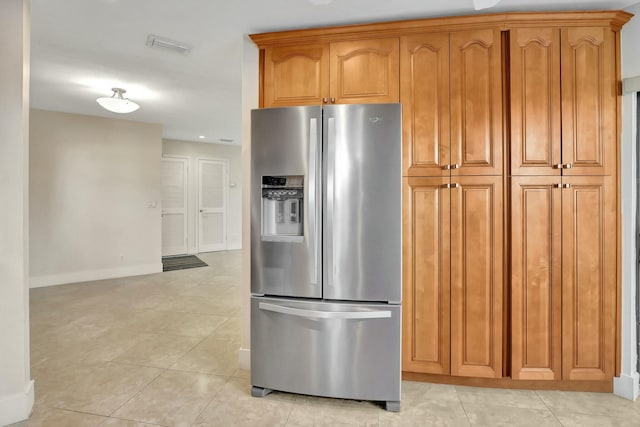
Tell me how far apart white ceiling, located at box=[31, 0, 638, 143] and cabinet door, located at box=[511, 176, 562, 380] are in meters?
1.24

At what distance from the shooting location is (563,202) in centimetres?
216

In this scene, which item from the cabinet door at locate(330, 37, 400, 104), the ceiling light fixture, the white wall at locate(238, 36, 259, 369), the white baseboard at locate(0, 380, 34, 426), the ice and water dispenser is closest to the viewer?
the white baseboard at locate(0, 380, 34, 426)

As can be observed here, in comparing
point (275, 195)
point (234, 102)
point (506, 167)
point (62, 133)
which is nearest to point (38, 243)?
point (62, 133)

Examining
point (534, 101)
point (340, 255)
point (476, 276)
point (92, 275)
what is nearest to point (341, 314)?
point (340, 255)

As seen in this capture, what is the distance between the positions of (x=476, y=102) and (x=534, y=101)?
37 centimetres

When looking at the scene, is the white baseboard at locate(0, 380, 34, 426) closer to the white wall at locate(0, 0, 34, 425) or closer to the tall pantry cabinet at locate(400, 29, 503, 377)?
the white wall at locate(0, 0, 34, 425)

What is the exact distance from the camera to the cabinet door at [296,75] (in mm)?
2385

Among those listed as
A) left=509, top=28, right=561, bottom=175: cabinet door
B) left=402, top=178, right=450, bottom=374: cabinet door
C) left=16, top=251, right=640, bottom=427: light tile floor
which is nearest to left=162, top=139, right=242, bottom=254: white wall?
left=16, top=251, right=640, bottom=427: light tile floor

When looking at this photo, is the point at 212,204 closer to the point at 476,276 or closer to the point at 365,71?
the point at 365,71

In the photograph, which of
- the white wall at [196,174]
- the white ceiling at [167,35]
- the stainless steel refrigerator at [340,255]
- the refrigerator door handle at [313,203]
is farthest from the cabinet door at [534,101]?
the white wall at [196,174]

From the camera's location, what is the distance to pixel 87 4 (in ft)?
7.15

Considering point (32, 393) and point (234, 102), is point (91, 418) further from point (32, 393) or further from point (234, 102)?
point (234, 102)

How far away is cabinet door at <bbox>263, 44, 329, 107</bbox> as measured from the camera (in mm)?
2385

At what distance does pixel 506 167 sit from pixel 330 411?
1.94 meters
